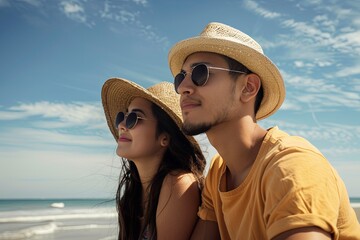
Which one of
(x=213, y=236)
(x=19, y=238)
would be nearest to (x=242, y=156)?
(x=213, y=236)

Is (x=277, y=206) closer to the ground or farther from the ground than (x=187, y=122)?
closer to the ground

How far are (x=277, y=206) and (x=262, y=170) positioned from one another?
35cm

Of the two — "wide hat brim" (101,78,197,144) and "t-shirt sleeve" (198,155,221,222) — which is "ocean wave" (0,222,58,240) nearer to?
"wide hat brim" (101,78,197,144)

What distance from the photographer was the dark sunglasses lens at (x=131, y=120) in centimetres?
399

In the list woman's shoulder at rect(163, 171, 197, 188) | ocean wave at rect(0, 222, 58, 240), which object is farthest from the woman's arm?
ocean wave at rect(0, 222, 58, 240)

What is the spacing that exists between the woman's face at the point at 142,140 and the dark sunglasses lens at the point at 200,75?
3.71ft

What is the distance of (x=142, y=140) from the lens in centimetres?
396

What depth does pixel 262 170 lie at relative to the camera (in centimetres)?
234

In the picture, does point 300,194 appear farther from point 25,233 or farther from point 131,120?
point 25,233

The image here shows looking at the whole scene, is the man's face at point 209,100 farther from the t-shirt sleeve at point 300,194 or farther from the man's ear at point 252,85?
the t-shirt sleeve at point 300,194

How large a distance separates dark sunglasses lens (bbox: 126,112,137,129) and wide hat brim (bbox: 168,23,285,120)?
0.95m

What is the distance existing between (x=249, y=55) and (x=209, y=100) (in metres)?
0.46

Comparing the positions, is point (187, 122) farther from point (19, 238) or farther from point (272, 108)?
point (19, 238)

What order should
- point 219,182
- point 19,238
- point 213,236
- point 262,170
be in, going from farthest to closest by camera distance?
point 19,238
point 213,236
point 219,182
point 262,170
